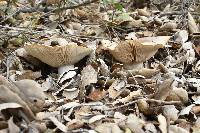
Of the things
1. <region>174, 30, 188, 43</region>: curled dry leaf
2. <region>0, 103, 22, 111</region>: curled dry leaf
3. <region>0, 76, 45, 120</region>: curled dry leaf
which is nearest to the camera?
<region>0, 103, 22, 111</region>: curled dry leaf

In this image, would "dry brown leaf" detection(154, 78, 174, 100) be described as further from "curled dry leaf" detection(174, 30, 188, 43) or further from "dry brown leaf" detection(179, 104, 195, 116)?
"curled dry leaf" detection(174, 30, 188, 43)

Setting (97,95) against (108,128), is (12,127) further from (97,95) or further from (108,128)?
(97,95)

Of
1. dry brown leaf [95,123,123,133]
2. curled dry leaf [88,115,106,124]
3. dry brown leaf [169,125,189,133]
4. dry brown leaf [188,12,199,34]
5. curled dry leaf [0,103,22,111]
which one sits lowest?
dry brown leaf [169,125,189,133]

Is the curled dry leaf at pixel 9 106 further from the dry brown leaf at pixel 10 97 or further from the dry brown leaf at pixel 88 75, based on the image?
the dry brown leaf at pixel 88 75

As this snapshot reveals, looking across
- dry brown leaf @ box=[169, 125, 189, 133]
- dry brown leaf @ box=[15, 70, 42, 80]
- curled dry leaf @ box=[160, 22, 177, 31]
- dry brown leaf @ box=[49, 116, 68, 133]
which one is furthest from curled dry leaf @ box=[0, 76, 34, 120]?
curled dry leaf @ box=[160, 22, 177, 31]

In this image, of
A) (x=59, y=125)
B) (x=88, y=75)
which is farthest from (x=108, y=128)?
(x=88, y=75)

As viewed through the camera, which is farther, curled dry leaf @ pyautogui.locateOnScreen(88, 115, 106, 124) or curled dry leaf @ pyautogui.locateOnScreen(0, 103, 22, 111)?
curled dry leaf @ pyautogui.locateOnScreen(88, 115, 106, 124)

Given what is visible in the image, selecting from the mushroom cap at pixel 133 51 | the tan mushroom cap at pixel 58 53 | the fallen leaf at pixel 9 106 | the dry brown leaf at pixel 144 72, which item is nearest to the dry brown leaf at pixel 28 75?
the tan mushroom cap at pixel 58 53

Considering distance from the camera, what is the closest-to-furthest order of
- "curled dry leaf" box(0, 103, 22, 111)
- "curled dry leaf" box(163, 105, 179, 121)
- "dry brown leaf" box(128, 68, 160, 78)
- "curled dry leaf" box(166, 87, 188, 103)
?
1. "curled dry leaf" box(0, 103, 22, 111)
2. "curled dry leaf" box(163, 105, 179, 121)
3. "curled dry leaf" box(166, 87, 188, 103)
4. "dry brown leaf" box(128, 68, 160, 78)
